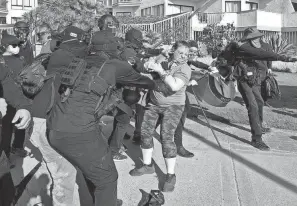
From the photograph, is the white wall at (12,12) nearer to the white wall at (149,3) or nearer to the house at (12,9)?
the house at (12,9)

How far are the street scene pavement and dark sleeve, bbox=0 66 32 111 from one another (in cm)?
96

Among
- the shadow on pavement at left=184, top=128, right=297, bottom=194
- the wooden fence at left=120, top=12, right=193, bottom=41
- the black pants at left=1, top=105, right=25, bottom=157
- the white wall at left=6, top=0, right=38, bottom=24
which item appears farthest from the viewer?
the white wall at left=6, top=0, right=38, bottom=24

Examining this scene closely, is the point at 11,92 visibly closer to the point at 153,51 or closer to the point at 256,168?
the point at 153,51

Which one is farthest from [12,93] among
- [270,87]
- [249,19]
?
[249,19]

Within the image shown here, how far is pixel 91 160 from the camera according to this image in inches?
113

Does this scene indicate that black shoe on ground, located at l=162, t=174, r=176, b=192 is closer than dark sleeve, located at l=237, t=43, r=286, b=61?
Yes

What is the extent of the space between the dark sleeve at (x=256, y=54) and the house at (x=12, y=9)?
3289 centimetres

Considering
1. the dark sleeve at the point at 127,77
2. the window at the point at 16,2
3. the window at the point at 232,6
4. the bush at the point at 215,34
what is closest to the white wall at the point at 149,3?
the window at the point at 232,6

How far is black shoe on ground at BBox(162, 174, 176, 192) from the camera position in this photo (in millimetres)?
4125

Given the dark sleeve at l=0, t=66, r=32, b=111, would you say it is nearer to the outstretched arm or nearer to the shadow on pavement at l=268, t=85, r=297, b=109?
the outstretched arm

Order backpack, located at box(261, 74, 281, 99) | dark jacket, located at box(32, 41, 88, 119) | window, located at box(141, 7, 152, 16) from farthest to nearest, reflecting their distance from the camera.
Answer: window, located at box(141, 7, 152, 16), backpack, located at box(261, 74, 281, 99), dark jacket, located at box(32, 41, 88, 119)

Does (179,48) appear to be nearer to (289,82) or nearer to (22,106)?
(22,106)

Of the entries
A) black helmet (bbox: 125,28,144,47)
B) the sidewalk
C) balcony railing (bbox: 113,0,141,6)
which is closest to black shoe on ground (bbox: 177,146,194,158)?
the sidewalk

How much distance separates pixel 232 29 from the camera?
20.1 metres
